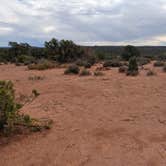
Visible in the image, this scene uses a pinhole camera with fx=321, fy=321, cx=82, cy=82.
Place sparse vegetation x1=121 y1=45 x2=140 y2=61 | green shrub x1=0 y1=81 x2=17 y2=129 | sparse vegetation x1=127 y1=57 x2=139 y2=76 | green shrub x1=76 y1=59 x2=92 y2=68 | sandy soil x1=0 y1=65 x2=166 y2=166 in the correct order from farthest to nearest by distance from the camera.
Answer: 1. sparse vegetation x1=121 y1=45 x2=140 y2=61
2. green shrub x1=76 y1=59 x2=92 y2=68
3. sparse vegetation x1=127 y1=57 x2=139 y2=76
4. green shrub x1=0 y1=81 x2=17 y2=129
5. sandy soil x1=0 y1=65 x2=166 y2=166

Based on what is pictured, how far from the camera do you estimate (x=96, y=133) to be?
288 inches

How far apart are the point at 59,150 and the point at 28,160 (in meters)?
0.69

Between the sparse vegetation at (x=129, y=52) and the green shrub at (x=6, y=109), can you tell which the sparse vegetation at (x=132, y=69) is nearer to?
the green shrub at (x=6, y=109)

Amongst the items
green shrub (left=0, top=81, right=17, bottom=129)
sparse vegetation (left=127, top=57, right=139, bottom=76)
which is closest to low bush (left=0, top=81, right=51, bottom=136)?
green shrub (left=0, top=81, right=17, bottom=129)

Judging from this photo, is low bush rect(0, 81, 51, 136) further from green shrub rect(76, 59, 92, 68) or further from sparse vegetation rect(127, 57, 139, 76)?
green shrub rect(76, 59, 92, 68)

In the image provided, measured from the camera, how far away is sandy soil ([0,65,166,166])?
593cm

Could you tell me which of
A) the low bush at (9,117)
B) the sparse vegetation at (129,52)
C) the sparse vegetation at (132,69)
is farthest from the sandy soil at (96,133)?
the sparse vegetation at (129,52)

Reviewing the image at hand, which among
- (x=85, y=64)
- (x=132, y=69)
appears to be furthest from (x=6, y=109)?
(x=85, y=64)

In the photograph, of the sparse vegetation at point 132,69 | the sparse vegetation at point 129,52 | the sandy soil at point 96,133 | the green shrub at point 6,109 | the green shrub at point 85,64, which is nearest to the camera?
the sandy soil at point 96,133

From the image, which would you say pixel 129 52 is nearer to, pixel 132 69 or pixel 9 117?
pixel 132 69

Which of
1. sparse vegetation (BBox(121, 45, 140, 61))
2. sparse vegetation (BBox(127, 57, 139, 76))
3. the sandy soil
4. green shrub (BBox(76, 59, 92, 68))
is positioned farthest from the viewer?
sparse vegetation (BBox(121, 45, 140, 61))

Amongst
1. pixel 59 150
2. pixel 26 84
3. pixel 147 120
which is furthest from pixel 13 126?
pixel 26 84

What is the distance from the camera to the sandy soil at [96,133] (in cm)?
593

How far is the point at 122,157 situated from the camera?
5.97 m
